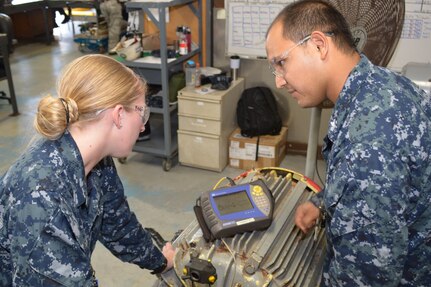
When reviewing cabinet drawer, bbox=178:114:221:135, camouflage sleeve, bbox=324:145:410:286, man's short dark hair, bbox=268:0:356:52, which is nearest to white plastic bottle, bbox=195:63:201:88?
cabinet drawer, bbox=178:114:221:135

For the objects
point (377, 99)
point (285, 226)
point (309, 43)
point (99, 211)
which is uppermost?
point (309, 43)

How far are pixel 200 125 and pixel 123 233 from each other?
1.74 meters

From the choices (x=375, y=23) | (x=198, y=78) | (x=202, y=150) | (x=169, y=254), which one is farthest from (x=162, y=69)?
(x=169, y=254)

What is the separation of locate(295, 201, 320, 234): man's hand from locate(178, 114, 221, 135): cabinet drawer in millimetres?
1678

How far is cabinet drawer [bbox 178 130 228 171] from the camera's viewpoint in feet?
10.3

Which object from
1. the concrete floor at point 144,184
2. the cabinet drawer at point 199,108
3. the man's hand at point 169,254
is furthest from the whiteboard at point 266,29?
the man's hand at point 169,254

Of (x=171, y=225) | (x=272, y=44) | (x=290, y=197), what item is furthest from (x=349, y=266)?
(x=171, y=225)

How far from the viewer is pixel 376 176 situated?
949mm

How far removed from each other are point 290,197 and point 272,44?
60 cm

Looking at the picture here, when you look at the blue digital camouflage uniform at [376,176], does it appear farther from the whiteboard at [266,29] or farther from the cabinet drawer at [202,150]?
the cabinet drawer at [202,150]

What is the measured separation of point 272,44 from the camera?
46.8 inches

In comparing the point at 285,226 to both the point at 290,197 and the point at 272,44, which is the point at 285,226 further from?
the point at 272,44

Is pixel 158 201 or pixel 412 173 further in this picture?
pixel 158 201

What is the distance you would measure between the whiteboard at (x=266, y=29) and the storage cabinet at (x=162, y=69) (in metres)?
0.30
